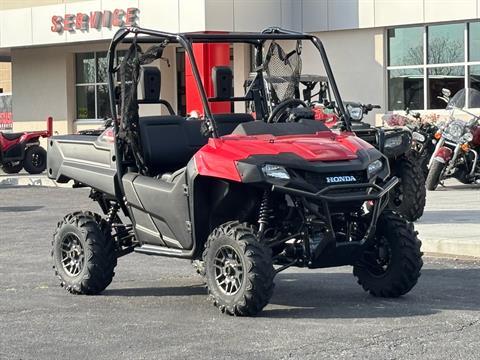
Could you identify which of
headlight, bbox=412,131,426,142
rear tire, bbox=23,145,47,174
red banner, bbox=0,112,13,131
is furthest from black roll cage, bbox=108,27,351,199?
red banner, bbox=0,112,13,131

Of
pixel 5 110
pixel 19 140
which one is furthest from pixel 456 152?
pixel 5 110

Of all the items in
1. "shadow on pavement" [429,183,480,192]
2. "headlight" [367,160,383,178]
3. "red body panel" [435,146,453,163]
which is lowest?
"shadow on pavement" [429,183,480,192]

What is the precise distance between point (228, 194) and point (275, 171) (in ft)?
1.92

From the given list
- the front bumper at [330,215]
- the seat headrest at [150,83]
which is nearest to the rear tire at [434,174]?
the seat headrest at [150,83]

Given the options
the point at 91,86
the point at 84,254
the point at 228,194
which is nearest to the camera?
the point at 228,194

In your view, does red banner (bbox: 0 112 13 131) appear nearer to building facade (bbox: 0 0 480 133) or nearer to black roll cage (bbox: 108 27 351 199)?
building facade (bbox: 0 0 480 133)

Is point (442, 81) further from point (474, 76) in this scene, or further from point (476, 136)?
point (476, 136)

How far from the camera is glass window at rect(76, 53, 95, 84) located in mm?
31953

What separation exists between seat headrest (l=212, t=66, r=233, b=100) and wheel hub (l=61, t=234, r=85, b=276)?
1.72m

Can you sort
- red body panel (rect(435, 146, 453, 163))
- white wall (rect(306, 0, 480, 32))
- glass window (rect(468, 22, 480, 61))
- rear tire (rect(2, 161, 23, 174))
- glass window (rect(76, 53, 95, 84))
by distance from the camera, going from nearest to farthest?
red body panel (rect(435, 146, 453, 163))
white wall (rect(306, 0, 480, 32))
glass window (rect(468, 22, 480, 61))
rear tire (rect(2, 161, 23, 174))
glass window (rect(76, 53, 95, 84))

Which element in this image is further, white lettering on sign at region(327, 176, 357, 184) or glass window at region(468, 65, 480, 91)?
glass window at region(468, 65, 480, 91)

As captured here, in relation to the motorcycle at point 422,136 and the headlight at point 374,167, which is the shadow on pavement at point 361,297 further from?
the motorcycle at point 422,136

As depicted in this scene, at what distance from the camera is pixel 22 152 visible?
2680 centimetres

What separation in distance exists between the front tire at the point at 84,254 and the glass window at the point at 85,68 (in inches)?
886
